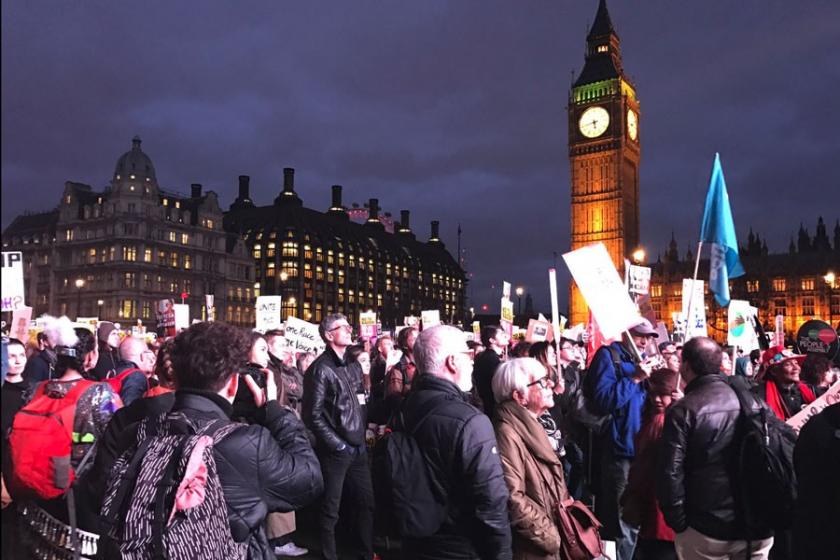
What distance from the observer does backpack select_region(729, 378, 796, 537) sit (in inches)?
147

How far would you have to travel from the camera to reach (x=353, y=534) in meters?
6.17

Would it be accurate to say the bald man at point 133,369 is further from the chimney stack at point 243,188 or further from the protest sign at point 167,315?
the chimney stack at point 243,188

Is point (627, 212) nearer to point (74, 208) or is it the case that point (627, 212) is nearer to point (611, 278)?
point (74, 208)

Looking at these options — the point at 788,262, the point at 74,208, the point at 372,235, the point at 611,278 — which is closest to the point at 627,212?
the point at 788,262

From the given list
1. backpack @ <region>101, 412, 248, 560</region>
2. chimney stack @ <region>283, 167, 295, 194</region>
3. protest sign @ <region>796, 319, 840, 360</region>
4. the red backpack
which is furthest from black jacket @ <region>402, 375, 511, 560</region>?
chimney stack @ <region>283, 167, 295, 194</region>

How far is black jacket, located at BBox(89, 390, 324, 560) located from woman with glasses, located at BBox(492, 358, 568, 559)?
3.90 ft

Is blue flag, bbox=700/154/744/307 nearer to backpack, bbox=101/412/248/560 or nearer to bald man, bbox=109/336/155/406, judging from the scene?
bald man, bbox=109/336/155/406

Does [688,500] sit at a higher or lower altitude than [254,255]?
lower

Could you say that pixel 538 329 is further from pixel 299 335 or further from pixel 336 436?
pixel 336 436

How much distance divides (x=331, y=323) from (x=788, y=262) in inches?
3904

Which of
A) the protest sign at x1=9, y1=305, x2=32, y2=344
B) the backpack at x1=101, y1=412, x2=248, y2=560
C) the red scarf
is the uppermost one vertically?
the protest sign at x1=9, y1=305, x2=32, y2=344

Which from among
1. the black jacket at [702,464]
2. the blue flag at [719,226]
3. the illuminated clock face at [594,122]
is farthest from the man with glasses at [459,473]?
the illuminated clock face at [594,122]

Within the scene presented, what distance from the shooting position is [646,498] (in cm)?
454

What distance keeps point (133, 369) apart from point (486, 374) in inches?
121
